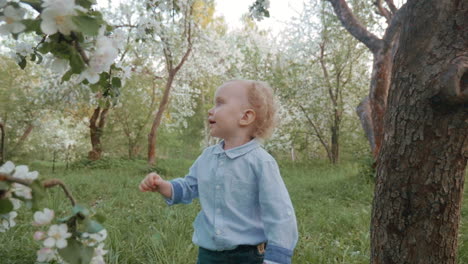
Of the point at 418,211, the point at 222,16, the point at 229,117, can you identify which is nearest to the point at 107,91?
the point at 229,117

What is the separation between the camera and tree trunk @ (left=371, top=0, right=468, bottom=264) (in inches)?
60.0

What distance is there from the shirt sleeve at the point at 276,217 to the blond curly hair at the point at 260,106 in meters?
0.23

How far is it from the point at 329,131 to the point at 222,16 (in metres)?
10.4

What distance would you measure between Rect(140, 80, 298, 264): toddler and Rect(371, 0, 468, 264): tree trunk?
0.53 meters

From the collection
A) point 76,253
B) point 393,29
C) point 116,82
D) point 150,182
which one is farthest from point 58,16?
point 393,29

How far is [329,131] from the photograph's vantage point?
11.0 m

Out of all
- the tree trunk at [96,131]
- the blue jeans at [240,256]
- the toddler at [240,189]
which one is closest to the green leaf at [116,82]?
the toddler at [240,189]

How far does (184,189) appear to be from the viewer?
5.93ft

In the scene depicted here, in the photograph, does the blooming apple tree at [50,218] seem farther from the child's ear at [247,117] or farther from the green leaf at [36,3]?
the child's ear at [247,117]

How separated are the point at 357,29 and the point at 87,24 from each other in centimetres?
511

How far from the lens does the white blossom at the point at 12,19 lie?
26.5 inches

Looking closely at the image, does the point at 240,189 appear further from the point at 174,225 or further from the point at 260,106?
the point at 174,225

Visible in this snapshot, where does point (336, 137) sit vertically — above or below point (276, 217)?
above

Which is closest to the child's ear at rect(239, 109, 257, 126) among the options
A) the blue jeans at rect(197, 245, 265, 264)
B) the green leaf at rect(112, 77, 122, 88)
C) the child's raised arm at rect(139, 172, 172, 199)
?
the child's raised arm at rect(139, 172, 172, 199)
